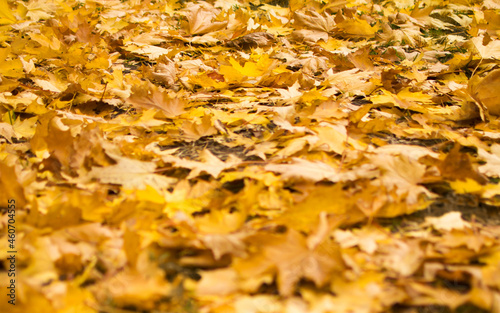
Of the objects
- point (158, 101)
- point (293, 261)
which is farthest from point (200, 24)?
point (293, 261)

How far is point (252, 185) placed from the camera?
3.00 ft

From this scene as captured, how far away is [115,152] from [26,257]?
0.40 metres

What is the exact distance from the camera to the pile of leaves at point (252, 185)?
2.21 ft

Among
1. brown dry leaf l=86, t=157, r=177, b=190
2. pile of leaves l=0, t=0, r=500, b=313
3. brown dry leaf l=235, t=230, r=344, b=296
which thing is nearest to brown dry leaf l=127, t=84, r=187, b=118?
pile of leaves l=0, t=0, r=500, b=313

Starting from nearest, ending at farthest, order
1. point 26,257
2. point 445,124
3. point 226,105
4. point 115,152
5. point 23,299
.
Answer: point 23,299 → point 26,257 → point 115,152 → point 445,124 → point 226,105

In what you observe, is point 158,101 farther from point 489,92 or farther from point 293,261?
point 489,92

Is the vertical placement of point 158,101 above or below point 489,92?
below

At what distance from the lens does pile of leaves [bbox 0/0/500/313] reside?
67 cm

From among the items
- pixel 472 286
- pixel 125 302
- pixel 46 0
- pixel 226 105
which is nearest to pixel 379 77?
pixel 226 105

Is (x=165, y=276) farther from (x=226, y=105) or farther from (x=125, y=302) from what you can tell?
(x=226, y=105)

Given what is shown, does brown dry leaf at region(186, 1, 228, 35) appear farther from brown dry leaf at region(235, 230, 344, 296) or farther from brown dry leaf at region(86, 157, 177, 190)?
brown dry leaf at region(235, 230, 344, 296)

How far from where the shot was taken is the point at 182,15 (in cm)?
285

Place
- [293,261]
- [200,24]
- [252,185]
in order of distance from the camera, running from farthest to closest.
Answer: [200,24], [252,185], [293,261]

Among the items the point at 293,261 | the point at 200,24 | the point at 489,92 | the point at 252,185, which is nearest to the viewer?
the point at 293,261
